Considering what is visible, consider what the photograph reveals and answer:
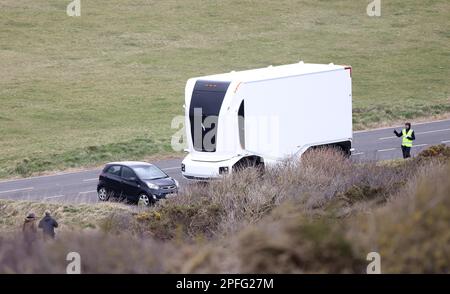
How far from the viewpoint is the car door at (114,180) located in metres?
26.1

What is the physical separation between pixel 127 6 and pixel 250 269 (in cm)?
5814

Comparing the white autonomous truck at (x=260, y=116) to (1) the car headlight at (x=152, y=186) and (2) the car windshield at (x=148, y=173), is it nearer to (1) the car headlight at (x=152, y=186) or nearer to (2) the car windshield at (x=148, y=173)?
(2) the car windshield at (x=148, y=173)

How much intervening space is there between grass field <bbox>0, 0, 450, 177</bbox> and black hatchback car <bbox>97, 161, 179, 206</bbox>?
7.63m

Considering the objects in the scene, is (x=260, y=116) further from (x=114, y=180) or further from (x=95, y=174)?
(x=95, y=174)

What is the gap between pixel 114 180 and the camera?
1037 inches

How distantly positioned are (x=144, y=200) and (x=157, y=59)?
1230 inches

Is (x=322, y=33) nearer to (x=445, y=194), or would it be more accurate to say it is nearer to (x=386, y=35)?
(x=386, y=35)

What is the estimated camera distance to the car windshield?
26000 millimetres

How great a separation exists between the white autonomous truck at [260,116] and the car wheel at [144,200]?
174 centimetres

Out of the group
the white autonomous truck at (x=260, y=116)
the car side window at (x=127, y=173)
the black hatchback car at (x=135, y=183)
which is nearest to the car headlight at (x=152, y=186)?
the black hatchback car at (x=135, y=183)

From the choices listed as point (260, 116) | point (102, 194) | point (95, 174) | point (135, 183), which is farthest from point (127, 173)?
point (95, 174)

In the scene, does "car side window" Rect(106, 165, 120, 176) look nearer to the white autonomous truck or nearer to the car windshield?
the car windshield

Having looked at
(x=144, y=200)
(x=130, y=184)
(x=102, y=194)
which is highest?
(x=130, y=184)

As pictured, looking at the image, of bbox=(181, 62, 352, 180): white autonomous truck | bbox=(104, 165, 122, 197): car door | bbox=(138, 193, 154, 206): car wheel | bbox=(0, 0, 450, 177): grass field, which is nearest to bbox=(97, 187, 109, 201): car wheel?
bbox=(104, 165, 122, 197): car door
